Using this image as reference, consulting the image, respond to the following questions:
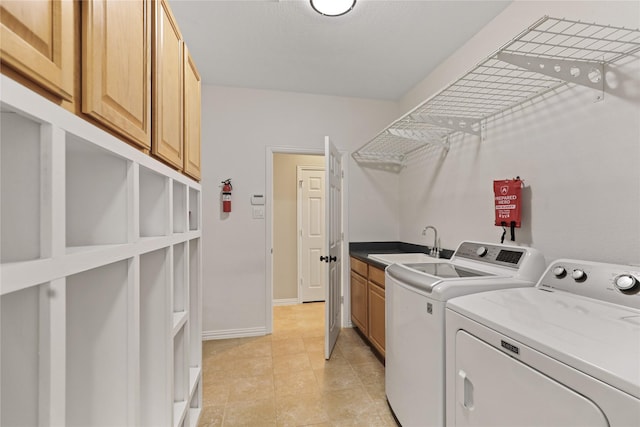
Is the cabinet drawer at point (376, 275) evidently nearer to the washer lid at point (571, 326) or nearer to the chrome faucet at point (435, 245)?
the chrome faucet at point (435, 245)

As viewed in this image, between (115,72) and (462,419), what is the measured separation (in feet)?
5.59

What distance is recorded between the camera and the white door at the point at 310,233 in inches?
165

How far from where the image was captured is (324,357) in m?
2.58

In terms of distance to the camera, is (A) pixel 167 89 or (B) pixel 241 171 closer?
(A) pixel 167 89

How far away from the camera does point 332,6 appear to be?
1.80 meters

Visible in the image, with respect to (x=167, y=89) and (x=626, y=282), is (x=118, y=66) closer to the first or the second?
(x=167, y=89)

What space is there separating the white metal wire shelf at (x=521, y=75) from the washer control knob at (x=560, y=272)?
0.84 m

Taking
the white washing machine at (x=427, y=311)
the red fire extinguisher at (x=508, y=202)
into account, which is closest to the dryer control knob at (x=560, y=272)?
the white washing machine at (x=427, y=311)

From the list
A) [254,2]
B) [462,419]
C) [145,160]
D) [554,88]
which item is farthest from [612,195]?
[254,2]

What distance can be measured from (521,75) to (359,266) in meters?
2.03

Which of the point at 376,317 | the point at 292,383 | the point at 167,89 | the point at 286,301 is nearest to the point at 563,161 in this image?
the point at 376,317

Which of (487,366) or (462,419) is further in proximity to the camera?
(462,419)

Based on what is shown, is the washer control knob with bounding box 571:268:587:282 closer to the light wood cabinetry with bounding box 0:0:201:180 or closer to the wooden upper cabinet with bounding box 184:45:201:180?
the light wood cabinetry with bounding box 0:0:201:180

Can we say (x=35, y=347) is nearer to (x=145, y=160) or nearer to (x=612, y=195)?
(x=145, y=160)
